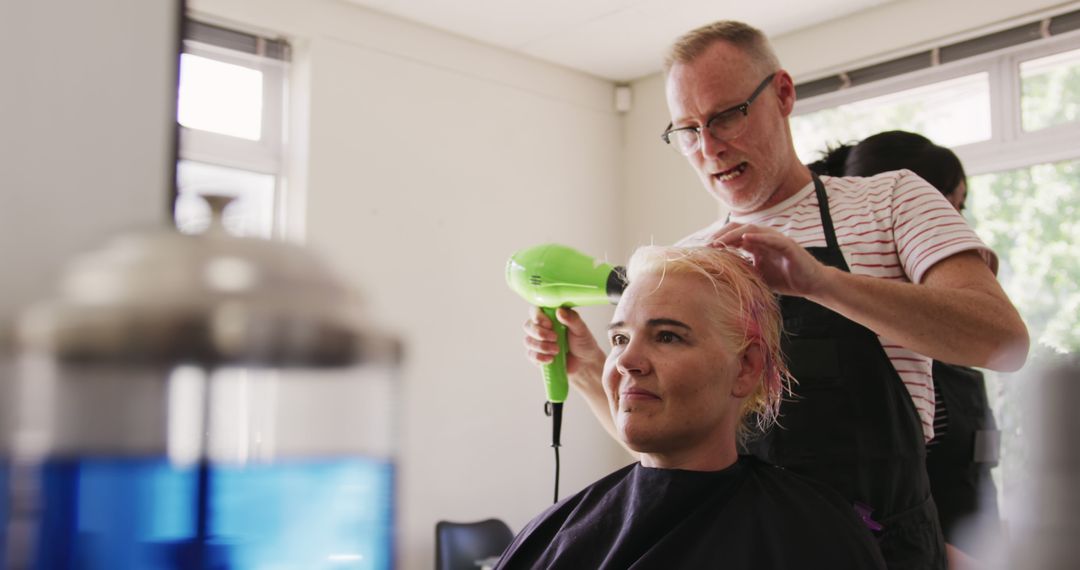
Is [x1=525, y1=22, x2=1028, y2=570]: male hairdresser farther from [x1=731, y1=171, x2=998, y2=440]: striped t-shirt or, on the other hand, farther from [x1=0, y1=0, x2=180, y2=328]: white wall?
[x1=0, y1=0, x2=180, y2=328]: white wall

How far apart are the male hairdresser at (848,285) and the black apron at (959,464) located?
897 millimetres

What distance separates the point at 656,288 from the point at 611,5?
11.1 ft

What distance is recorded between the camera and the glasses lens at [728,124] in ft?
5.55

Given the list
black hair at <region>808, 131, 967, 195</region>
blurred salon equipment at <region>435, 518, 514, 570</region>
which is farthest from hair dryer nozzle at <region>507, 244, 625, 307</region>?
blurred salon equipment at <region>435, 518, 514, 570</region>

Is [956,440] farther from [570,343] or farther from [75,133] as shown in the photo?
[75,133]

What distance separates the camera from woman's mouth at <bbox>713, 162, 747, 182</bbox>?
5.61ft

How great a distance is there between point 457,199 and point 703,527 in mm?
3507

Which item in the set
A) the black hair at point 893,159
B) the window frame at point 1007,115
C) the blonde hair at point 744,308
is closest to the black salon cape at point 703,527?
the blonde hair at point 744,308

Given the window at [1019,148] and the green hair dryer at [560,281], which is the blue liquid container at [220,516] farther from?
the window at [1019,148]

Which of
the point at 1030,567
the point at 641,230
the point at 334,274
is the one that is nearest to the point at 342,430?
the point at 334,274

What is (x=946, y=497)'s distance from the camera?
8.06 ft

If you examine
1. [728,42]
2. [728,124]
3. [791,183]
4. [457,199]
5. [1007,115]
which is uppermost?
[1007,115]

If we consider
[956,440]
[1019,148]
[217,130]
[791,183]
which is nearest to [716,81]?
[791,183]

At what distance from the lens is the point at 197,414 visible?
0.87 feet
